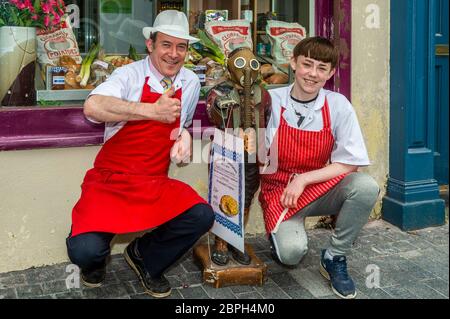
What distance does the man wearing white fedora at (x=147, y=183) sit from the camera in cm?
314

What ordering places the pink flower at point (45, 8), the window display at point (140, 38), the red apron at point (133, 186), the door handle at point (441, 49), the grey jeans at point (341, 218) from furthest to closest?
the door handle at point (441, 49), the window display at point (140, 38), the pink flower at point (45, 8), the grey jeans at point (341, 218), the red apron at point (133, 186)

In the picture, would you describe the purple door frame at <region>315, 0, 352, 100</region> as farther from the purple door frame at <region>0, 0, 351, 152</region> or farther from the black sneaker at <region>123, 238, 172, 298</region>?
the black sneaker at <region>123, 238, 172, 298</region>

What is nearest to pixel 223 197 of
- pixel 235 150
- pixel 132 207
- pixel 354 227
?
pixel 235 150

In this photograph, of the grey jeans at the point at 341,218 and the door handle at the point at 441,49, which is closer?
the grey jeans at the point at 341,218

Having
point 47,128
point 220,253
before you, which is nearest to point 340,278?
point 220,253

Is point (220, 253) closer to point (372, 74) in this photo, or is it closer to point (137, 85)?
point (137, 85)

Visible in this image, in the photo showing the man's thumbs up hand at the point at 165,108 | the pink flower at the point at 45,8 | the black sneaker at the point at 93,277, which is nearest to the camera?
the man's thumbs up hand at the point at 165,108

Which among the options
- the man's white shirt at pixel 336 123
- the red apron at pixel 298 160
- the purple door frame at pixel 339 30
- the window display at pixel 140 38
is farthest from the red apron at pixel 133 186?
the purple door frame at pixel 339 30

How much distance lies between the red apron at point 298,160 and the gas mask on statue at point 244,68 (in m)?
0.31

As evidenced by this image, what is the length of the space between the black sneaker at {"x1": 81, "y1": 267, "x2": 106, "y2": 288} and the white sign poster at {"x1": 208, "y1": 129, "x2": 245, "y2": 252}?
0.68 m

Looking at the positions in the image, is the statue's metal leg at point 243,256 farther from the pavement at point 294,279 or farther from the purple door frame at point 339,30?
the purple door frame at point 339,30

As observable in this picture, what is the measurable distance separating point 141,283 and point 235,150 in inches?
37.3

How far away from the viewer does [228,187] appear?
3.34m
